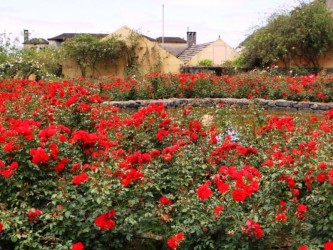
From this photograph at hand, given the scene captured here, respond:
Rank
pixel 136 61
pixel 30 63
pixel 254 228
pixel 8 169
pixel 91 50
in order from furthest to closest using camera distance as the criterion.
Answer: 1. pixel 136 61
2. pixel 91 50
3. pixel 30 63
4. pixel 8 169
5. pixel 254 228

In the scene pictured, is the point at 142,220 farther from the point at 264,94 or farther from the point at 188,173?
the point at 264,94

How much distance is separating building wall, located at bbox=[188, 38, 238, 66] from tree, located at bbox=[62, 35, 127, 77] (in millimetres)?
5952

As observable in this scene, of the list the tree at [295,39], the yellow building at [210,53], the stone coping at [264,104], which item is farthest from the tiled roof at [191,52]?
the stone coping at [264,104]

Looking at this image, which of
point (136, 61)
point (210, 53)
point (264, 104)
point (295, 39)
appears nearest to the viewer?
point (264, 104)

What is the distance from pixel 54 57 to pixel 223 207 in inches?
832

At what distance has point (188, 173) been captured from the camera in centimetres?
365

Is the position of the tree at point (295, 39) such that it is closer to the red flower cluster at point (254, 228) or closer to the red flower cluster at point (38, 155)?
the red flower cluster at point (38, 155)

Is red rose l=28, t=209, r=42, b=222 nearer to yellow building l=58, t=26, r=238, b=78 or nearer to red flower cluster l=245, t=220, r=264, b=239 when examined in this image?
red flower cluster l=245, t=220, r=264, b=239

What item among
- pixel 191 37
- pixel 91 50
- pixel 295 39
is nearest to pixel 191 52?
pixel 295 39

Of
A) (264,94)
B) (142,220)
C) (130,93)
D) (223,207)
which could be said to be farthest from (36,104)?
(264,94)

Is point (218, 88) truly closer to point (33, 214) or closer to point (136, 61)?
point (136, 61)

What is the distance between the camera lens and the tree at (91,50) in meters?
22.8

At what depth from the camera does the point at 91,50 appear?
897 inches

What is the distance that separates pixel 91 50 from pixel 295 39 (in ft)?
29.3
